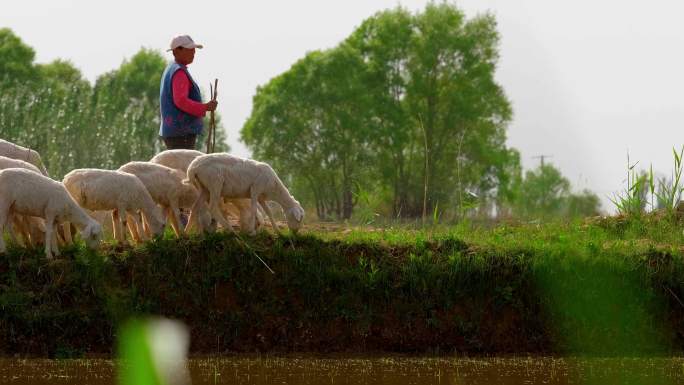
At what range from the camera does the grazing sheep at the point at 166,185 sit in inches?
549

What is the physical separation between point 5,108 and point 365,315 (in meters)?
25.1

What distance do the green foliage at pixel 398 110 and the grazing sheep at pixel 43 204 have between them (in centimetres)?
3556

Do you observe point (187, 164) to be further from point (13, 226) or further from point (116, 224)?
point (13, 226)

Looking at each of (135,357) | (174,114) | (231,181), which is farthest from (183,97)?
(135,357)

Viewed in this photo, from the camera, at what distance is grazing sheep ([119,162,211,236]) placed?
1394cm

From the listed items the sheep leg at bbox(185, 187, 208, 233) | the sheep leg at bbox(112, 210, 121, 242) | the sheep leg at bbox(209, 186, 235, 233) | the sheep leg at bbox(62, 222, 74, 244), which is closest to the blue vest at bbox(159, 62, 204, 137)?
the sheep leg at bbox(112, 210, 121, 242)

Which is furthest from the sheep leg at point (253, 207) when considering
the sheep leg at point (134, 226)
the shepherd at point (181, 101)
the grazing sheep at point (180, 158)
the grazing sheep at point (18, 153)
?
the grazing sheep at point (18, 153)

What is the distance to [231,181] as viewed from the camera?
44.0 ft

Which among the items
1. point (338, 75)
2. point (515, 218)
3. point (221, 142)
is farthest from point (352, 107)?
point (515, 218)

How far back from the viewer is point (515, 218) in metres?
19.3

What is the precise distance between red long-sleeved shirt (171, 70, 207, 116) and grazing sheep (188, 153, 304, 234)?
151 cm

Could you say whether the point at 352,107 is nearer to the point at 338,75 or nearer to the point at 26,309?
the point at 338,75

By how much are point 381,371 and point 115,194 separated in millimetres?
3833

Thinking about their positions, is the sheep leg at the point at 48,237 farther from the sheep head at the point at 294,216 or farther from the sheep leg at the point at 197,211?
the sheep head at the point at 294,216
